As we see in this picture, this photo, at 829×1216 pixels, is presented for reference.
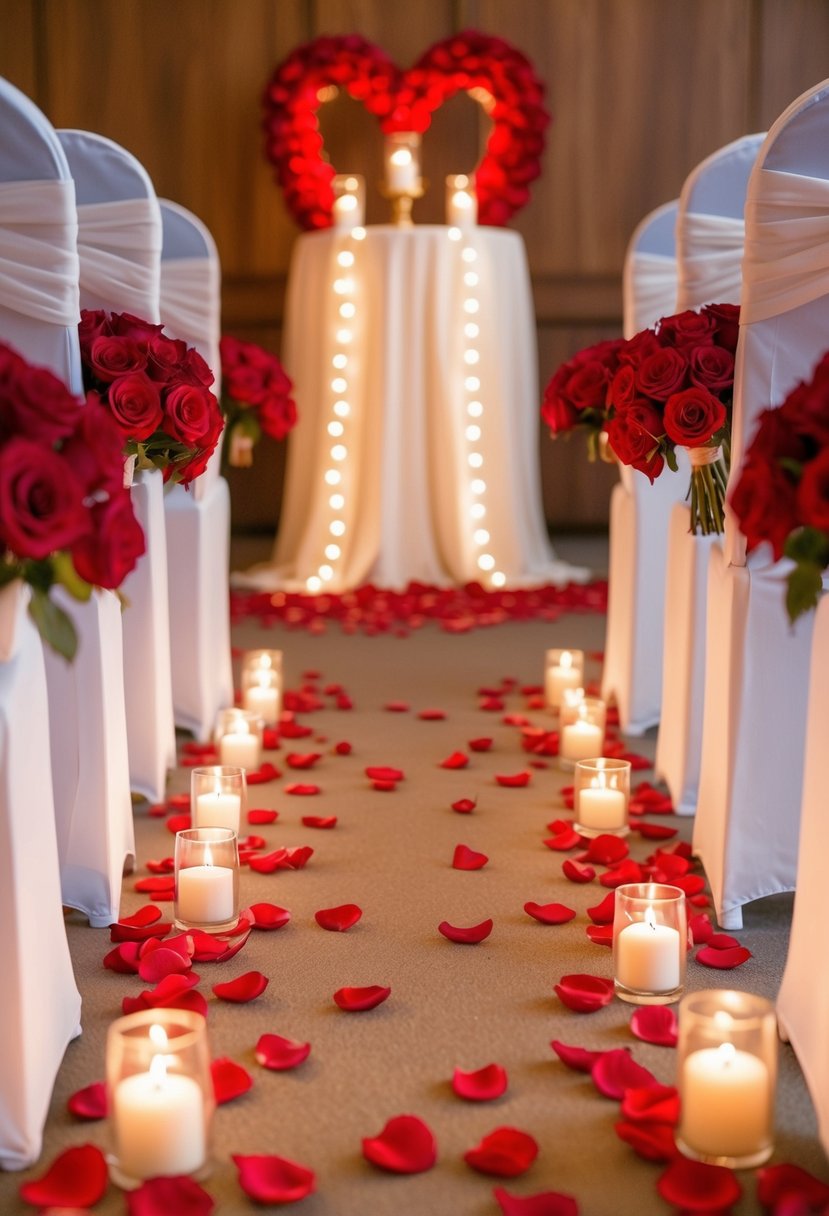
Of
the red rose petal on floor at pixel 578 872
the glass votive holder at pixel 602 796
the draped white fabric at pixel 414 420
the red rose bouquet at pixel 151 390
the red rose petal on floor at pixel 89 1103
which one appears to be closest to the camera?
the red rose petal on floor at pixel 89 1103

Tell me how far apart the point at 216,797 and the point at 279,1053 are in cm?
76

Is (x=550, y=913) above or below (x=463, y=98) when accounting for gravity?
below

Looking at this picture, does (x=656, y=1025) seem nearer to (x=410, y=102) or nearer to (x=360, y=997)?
(x=360, y=997)

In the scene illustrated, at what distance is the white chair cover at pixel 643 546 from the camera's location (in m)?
3.47

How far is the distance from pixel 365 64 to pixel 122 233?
4203mm

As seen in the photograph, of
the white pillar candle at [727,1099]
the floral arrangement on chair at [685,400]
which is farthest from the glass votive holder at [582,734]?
the white pillar candle at [727,1099]

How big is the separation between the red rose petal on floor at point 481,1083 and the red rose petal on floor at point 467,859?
819 millimetres

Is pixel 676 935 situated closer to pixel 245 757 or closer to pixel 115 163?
pixel 245 757

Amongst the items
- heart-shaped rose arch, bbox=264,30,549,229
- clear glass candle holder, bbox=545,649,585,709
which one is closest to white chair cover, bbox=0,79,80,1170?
clear glass candle holder, bbox=545,649,585,709

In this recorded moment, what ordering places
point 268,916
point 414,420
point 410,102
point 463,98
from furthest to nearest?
1. point 463,98
2. point 410,102
3. point 414,420
4. point 268,916

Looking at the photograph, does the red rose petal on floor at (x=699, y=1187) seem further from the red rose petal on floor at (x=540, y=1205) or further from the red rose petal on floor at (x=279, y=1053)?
the red rose petal on floor at (x=279, y=1053)

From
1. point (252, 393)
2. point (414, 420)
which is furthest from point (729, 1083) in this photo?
point (414, 420)

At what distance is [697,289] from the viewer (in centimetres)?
285

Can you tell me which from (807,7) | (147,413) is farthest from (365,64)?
(147,413)
